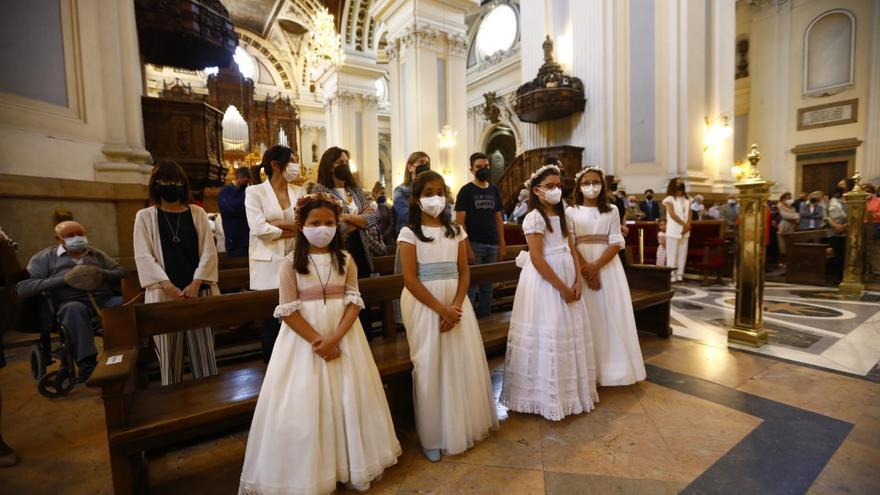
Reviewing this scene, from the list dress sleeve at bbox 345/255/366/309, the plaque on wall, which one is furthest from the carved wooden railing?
Result: the plaque on wall

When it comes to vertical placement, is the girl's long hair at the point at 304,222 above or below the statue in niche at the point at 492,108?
below

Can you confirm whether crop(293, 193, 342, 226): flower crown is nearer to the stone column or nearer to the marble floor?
the marble floor

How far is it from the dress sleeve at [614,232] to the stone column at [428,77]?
30.3ft

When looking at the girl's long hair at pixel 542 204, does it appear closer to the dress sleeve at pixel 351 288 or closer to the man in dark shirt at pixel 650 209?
the dress sleeve at pixel 351 288

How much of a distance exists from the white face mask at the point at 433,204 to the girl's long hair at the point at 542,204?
0.80 metres

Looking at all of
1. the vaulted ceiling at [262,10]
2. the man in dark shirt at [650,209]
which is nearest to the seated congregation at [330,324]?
the man in dark shirt at [650,209]

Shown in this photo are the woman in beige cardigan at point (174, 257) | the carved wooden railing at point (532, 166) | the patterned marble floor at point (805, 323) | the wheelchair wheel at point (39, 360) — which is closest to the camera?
the woman in beige cardigan at point (174, 257)

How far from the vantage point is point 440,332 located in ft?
7.29

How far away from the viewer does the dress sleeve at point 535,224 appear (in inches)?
104

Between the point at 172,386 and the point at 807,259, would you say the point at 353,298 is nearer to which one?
the point at 172,386

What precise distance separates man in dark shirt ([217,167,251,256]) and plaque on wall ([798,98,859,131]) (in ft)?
62.0

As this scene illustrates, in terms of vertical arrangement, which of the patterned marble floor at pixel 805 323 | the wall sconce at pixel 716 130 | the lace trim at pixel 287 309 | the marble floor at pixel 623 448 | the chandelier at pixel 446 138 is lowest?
the marble floor at pixel 623 448

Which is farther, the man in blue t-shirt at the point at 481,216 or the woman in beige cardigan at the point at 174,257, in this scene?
the man in blue t-shirt at the point at 481,216

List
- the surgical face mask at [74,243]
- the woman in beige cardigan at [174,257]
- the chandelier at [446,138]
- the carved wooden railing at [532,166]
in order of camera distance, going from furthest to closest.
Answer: the chandelier at [446,138], the carved wooden railing at [532,166], the surgical face mask at [74,243], the woman in beige cardigan at [174,257]
